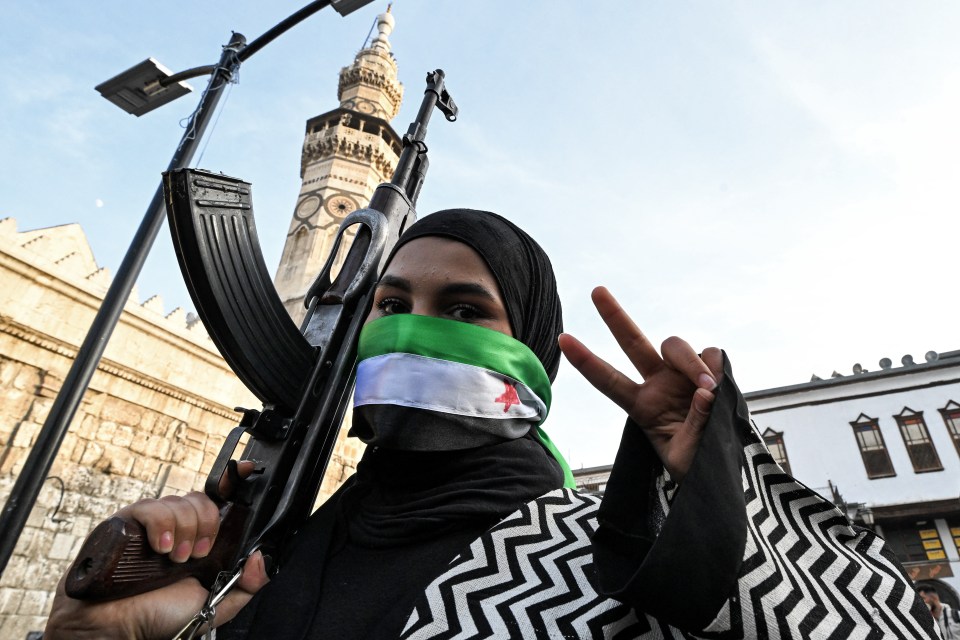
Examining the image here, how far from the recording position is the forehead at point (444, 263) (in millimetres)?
1466

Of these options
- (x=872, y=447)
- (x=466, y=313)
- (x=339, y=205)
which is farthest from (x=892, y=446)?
(x=466, y=313)

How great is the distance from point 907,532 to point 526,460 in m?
19.5

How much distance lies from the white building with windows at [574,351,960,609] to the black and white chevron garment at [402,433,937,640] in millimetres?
16330

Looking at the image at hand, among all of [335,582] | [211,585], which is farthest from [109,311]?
[335,582]

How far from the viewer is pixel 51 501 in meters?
5.85

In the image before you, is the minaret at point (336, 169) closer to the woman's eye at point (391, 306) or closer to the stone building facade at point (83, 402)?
the stone building facade at point (83, 402)

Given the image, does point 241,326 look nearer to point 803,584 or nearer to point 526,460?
point 526,460

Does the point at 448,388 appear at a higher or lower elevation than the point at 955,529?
lower

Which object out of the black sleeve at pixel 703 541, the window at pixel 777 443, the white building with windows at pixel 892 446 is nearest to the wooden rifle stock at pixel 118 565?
the black sleeve at pixel 703 541

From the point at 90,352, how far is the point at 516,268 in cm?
314

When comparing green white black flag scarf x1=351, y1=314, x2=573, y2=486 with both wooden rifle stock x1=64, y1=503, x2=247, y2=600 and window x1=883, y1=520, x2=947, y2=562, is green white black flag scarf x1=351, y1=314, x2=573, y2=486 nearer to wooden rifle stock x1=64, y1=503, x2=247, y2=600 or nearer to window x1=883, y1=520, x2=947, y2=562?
wooden rifle stock x1=64, y1=503, x2=247, y2=600

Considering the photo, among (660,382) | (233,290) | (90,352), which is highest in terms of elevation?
(90,352)

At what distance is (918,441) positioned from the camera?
15.9 meters

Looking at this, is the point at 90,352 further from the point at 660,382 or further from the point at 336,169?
the point at 336,169
